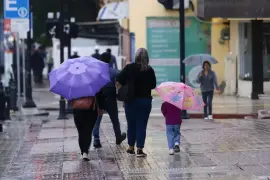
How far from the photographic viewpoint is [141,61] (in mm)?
11000

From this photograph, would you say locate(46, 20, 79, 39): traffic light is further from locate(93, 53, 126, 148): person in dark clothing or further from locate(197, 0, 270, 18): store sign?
locate(93, 53, 126, 148): person in dark clothing

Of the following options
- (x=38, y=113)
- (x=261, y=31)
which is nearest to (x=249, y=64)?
(x=261, y=31)

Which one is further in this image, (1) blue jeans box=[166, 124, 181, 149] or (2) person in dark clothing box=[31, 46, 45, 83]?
(2) person in dark clothing box=[31, 46, 45, 83]

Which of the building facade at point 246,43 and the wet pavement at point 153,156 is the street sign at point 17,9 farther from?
the wet pavement at point 153,156

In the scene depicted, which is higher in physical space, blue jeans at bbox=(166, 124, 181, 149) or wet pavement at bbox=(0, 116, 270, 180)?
blue jeans at bbox=(166, 124, 181, 149)

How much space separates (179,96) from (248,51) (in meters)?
14.2

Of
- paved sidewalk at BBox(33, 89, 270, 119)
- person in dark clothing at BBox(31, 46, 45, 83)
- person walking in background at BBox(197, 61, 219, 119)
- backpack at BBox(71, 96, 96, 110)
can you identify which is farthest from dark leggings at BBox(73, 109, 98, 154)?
person in dark clothing at BBox(31, 46, 45, 83)

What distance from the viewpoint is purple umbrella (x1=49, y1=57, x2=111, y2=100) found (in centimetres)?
1086

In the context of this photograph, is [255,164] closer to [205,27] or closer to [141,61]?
[141,61]

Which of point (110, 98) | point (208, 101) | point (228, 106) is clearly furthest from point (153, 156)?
point (228, 106)

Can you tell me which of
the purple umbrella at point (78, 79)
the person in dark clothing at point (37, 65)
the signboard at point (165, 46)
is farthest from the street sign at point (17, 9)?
the person in dark clothing at point (37, 65)

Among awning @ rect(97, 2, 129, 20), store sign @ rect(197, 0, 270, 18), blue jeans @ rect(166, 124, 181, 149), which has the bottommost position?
blue jeans @ rect(166, 124, 181, 149)

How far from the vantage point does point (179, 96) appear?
1133 cm

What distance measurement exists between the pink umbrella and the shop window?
1343 cm
